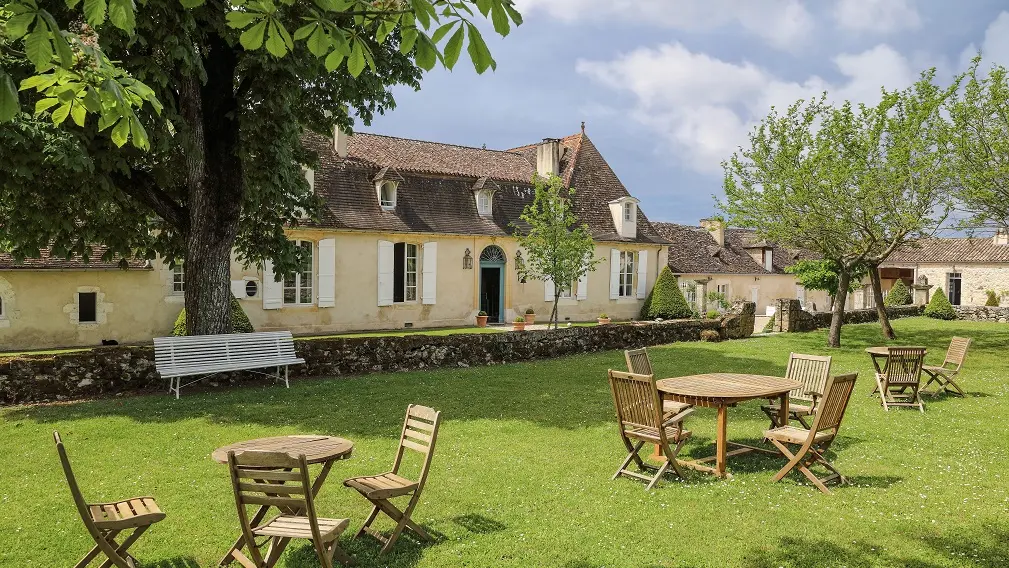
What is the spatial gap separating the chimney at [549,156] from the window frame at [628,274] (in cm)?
448

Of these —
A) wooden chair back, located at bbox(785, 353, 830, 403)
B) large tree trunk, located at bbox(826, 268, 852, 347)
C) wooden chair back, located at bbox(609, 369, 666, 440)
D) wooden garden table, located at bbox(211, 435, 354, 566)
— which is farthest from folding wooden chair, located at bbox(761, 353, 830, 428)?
large tree trunk, located at bbox(826, 268, 852, 347)

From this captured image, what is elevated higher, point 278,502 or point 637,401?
point 637,401

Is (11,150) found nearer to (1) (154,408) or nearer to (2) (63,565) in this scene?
(1) (154,408)

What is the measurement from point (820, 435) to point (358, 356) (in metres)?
9.05

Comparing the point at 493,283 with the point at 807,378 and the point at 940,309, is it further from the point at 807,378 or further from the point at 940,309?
the point at 940,309

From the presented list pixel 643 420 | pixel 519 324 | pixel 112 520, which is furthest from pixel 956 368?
pixel 112 520

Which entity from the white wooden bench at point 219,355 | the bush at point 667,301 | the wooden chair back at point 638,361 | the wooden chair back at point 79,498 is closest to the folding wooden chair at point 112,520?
the wooden chair back at point 79,498

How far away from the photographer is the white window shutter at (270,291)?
19938 millimetres

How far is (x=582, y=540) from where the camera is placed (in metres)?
5.26

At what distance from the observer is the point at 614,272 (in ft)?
90.0

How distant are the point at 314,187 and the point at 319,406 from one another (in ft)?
40.6

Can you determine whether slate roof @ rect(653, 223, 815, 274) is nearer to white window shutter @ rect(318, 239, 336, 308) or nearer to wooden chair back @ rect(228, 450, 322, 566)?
white window shutter @ rect(318, 239, 336, 308)

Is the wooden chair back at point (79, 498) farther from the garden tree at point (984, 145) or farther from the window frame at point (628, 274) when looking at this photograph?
the window frame at point (628, 274)

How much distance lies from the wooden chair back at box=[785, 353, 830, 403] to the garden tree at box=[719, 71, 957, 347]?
33.0 feet
